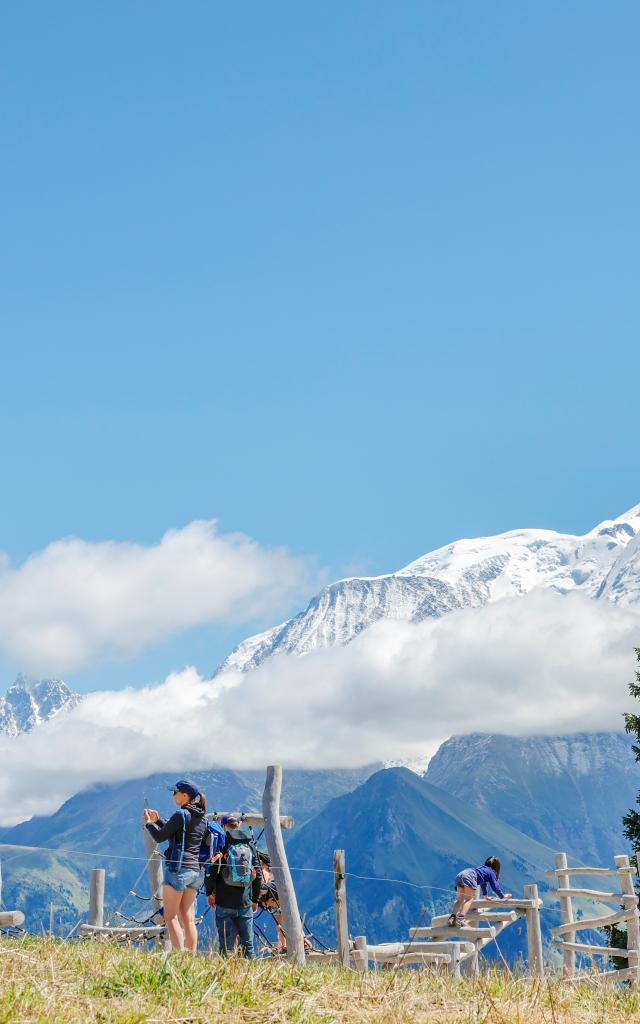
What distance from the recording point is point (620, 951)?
79.9 feet

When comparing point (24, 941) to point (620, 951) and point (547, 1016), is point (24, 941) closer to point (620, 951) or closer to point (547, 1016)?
point (547, 1016)

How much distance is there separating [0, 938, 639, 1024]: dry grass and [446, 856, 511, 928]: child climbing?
10.4 metres

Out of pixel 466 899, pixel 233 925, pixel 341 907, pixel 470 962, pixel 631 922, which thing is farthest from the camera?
pixel 631 922

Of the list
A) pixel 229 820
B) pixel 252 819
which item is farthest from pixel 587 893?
pixel 229 820

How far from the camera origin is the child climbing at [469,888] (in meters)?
21.4

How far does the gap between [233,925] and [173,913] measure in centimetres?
225

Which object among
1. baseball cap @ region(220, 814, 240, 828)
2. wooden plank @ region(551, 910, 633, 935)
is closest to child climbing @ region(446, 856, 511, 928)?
wooden plank @ region(551, 910, 633, 935)

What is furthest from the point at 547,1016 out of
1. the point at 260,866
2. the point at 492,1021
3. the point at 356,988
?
the point at 260,866

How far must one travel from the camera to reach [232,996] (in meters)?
9.20

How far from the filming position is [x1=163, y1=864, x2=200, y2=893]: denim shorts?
14.7 meters

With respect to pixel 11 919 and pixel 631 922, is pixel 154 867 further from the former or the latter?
pixel 11 919

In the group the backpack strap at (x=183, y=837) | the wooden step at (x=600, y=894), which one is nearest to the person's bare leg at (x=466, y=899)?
the wooden step at (x=600, y=894)

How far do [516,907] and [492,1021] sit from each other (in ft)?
47.9

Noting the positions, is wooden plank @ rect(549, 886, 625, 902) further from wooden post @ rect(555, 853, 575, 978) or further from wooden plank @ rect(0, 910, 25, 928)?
wooden plank @ rect(0, 910, 25, 928)
